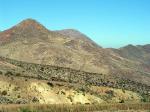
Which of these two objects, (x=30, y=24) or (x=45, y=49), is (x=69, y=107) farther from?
(x=30, y=24)

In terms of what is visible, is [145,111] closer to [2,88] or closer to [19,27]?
[2,88]

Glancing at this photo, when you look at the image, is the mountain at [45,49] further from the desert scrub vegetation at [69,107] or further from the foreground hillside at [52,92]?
the desert scrub vegetation at [69,107]

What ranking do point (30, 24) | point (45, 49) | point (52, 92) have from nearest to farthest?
1. point (52, 92)
2. point (45, 49)
3. point (30, 24)

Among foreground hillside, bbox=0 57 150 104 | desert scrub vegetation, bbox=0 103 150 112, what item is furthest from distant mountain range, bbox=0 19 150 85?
desert scrub vegetation, bbox=0 103 150 112

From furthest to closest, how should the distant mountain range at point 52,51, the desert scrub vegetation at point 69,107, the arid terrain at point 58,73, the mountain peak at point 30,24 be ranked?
the mountain peak at point 30,24
the distant mountain range at point 52,51
the arid terrain at point 58,73
the desert scrub vegetation at point 69,107

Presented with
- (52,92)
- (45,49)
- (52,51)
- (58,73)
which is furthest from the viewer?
(45,49)

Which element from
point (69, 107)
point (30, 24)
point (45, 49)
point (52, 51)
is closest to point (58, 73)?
point (69, 107)

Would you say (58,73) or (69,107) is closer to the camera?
(69,107)

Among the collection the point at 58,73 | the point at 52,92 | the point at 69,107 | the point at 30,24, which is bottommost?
the point at 69,107

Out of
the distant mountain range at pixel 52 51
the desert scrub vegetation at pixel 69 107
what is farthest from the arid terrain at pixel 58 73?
the desert scrub vegetation at pixel 69 107

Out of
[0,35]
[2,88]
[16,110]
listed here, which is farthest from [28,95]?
[0,35]

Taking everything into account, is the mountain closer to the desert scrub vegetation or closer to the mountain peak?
the mountain peak

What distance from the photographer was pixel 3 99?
6031 cm

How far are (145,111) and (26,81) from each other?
25285 mm
